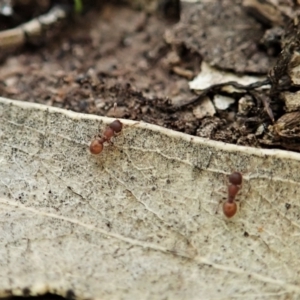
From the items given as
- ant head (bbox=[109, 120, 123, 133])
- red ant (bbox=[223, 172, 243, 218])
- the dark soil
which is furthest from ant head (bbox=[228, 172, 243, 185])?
ant head (bbox=[109, 120, 123, 133])

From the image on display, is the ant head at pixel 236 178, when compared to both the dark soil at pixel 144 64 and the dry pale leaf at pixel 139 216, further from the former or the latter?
the dark soil at pixel 144 64

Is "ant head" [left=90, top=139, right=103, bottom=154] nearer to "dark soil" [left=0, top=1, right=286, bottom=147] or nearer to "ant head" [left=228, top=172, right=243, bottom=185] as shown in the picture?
"dark soil" [left=0, top=1, right=286, bottom=147]

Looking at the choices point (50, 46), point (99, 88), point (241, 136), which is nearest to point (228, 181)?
point (241, 136)

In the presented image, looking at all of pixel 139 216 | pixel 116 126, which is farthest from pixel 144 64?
pixel 139 216

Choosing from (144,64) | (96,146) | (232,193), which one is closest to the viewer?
(232,193)

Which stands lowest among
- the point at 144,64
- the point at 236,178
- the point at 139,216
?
the point at 139,216

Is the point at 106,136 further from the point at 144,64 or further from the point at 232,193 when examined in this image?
the point at 144,64

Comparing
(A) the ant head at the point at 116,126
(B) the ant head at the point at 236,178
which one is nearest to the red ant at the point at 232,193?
(B) the ant head at the point at 236,178

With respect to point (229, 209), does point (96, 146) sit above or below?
above
